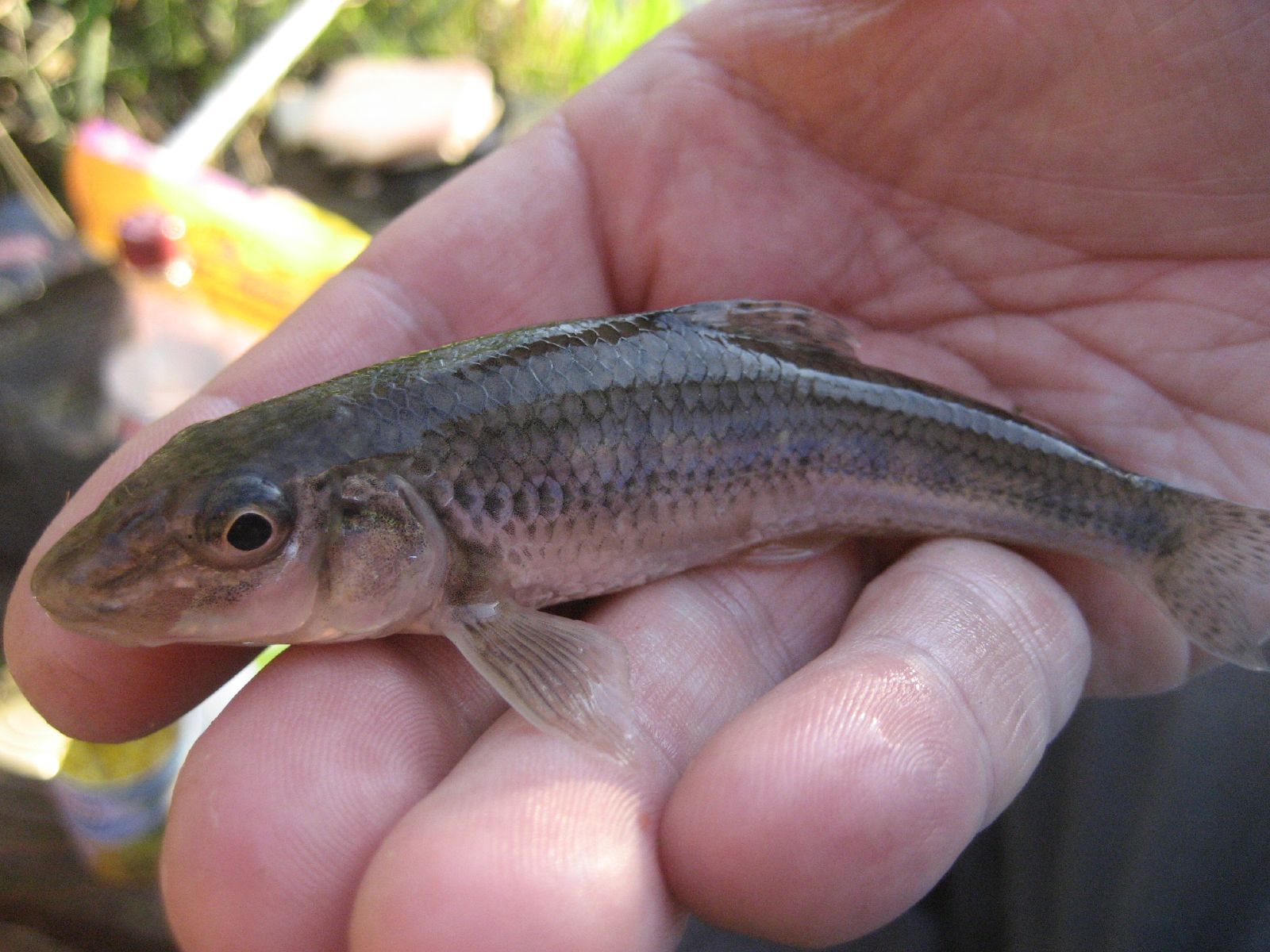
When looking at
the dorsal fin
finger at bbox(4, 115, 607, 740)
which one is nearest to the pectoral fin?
finger at bbox(4, 115, 607, 740)

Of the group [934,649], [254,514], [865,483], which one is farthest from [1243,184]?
[254,514]

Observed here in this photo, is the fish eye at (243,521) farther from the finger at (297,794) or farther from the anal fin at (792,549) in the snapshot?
the anal fin at (792,549)

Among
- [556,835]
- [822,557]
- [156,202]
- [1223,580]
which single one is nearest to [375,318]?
[822,557]

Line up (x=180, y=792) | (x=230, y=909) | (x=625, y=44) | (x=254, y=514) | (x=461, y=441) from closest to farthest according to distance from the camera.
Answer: (x=230, y=909) < (x=180, y=792) < (x=254, y=514) < (x=461, y=441) < (x=625, y=44)

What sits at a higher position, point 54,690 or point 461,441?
point 461,441

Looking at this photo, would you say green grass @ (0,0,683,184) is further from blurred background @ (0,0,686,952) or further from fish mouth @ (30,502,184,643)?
fish mouth @ (30,502,184,643)

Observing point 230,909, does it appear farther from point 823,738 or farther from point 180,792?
point 823,738

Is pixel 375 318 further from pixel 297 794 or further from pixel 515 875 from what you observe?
pixel 515 875
